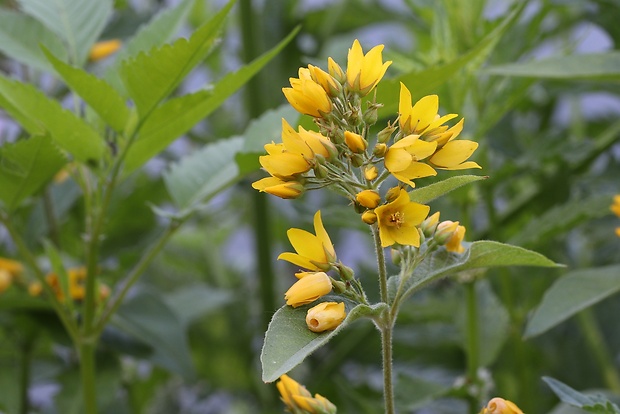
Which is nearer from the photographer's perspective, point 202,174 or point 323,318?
point 323,318

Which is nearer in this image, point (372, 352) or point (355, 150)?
point (355, 150)

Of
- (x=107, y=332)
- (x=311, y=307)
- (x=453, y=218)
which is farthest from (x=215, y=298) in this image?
(x=311, y=307)

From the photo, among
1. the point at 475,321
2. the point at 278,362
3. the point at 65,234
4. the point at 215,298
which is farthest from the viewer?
the point at 65,234

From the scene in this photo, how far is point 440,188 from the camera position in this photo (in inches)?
16.2

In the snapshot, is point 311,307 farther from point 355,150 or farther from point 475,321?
point 475,321

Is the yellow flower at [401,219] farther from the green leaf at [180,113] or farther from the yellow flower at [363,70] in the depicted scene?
the green leaf at [180,113]

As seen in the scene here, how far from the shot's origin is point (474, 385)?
2.20ft

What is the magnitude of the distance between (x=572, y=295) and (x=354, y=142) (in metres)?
0.27

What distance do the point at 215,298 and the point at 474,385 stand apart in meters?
0.37

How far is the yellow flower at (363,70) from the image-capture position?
0.44 metres

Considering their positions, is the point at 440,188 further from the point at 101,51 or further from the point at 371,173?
the point at 101,51

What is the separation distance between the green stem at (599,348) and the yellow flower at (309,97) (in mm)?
595

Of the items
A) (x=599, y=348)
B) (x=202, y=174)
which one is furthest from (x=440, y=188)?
(x=599, y=348)

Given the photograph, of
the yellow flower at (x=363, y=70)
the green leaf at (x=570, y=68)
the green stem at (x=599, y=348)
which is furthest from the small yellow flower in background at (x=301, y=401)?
the green stem at (x=599, y=348)
